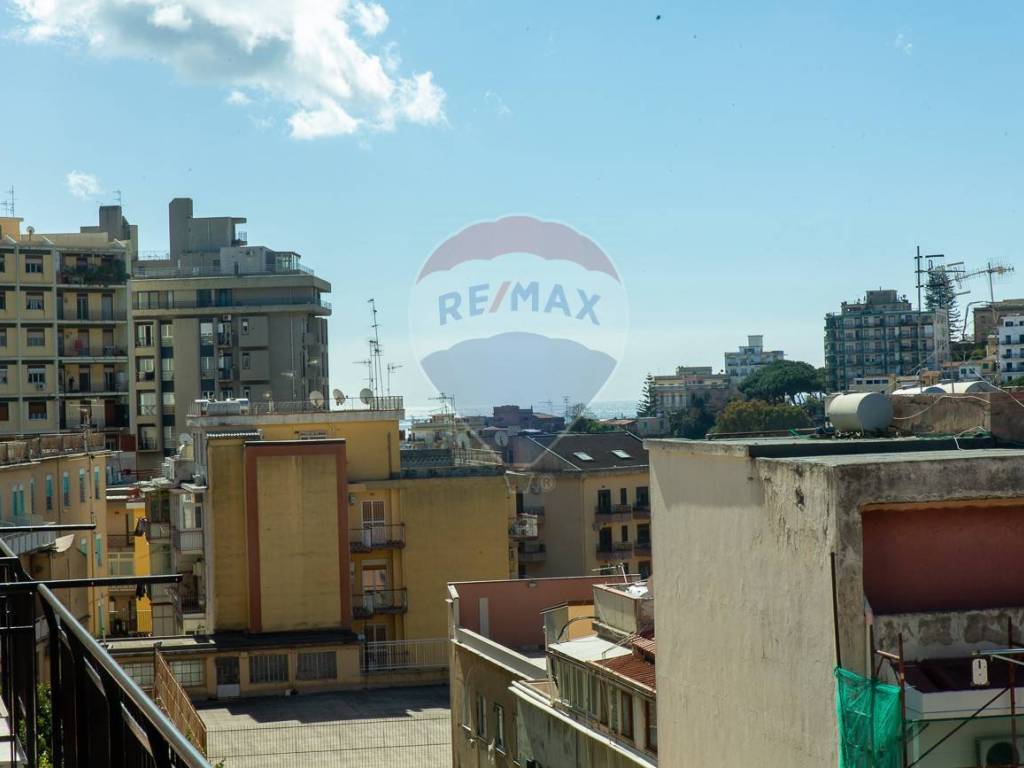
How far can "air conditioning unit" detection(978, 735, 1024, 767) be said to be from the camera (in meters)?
10.2

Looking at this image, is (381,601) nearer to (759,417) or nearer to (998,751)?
(998,751)

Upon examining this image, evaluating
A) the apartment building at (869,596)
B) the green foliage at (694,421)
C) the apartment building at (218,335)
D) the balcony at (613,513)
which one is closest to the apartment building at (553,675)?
the apartment building at (869,596)

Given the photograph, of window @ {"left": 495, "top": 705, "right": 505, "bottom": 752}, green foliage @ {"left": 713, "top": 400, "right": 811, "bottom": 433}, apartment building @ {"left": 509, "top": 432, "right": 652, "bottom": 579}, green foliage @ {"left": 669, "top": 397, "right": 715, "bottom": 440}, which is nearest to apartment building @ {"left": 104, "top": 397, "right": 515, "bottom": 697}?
apartment building @ {"left": 509, "top": 432, "right": 652, "bottom": 579}

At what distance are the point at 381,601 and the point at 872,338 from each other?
106249mm

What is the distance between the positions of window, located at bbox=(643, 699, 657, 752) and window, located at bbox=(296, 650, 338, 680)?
18605 millimetres

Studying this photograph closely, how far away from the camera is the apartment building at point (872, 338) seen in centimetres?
13100

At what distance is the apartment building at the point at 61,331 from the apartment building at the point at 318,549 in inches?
941

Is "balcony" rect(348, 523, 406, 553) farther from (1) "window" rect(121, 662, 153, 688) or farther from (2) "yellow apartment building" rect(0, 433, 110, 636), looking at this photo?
(2) "yellow apartment building" rect(0, 433, 110, 636)

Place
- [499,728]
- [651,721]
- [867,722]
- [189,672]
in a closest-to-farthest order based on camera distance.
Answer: [867,722] → [651,721] → [499,728] → [189,672]

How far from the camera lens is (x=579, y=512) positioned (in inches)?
1918

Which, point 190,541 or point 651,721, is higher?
point 190,541

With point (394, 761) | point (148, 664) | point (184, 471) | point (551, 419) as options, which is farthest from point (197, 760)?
point (551, 419)

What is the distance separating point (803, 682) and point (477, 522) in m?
26.3

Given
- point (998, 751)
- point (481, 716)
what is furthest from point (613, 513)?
point (998, 751)
